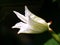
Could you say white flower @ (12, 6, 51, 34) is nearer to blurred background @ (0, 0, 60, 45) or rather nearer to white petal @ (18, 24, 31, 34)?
white petal @ (18, 24, 31, 34)

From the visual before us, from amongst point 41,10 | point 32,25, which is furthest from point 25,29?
point 41,10

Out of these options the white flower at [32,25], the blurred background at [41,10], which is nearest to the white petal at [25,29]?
the white flower at [32,25]

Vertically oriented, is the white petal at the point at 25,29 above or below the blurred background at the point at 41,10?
below

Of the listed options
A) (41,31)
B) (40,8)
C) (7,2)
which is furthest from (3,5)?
(41,31)

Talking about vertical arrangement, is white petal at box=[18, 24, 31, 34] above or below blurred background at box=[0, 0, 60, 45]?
below

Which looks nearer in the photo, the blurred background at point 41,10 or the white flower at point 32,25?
the white flower at point 32,25

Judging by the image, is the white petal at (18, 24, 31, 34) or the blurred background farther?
the blurred background

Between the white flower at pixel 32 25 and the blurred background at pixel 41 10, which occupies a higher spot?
the blurred background at pixel 41 10

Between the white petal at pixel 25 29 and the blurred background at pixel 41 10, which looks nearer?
the white petal at pixel 25 29

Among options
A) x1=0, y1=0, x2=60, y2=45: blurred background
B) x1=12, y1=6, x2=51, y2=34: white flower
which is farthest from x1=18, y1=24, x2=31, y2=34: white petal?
x1=0, y1=0, x2=60, y2=45: blurred background

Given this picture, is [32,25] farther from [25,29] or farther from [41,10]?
[41,10]

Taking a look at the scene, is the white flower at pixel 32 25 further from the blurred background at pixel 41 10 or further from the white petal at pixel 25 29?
the blurred background at pixel 41 10
